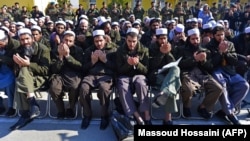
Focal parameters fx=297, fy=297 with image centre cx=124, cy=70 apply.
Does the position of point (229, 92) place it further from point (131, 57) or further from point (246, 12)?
point (246, 12)

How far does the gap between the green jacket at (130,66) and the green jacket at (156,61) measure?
0.11 meters

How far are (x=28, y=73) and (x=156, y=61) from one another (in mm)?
2157

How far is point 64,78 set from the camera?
5.09 metres

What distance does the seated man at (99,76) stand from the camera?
486 cm

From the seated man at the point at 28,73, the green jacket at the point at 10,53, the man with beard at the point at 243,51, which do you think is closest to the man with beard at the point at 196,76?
the man with beard at the point at 243,51

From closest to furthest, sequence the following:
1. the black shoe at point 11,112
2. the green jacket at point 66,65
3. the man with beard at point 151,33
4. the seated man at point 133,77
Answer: the seated man at point 133,77
the green jacket at point 66,65
the black shoe at point 11,112
the man with beard at point 151,33

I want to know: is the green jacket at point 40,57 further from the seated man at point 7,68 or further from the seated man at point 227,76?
the seated man at point 227,76

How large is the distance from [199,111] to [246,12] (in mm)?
10218

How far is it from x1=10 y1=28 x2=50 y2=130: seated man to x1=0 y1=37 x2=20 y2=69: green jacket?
0.14m

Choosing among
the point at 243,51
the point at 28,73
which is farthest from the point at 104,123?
the point at 243,51

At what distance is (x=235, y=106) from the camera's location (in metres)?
5.01

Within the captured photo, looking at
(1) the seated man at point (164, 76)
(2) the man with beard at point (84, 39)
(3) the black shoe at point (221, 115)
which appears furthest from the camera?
(2) the man with beard at point (84, 39)

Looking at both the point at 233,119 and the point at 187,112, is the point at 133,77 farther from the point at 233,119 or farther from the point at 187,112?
the point at 233,119

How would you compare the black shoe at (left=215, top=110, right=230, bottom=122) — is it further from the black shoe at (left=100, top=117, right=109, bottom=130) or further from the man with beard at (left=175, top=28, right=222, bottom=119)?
the black shoe at (left=100, top=117, right=109, bottom=130)
